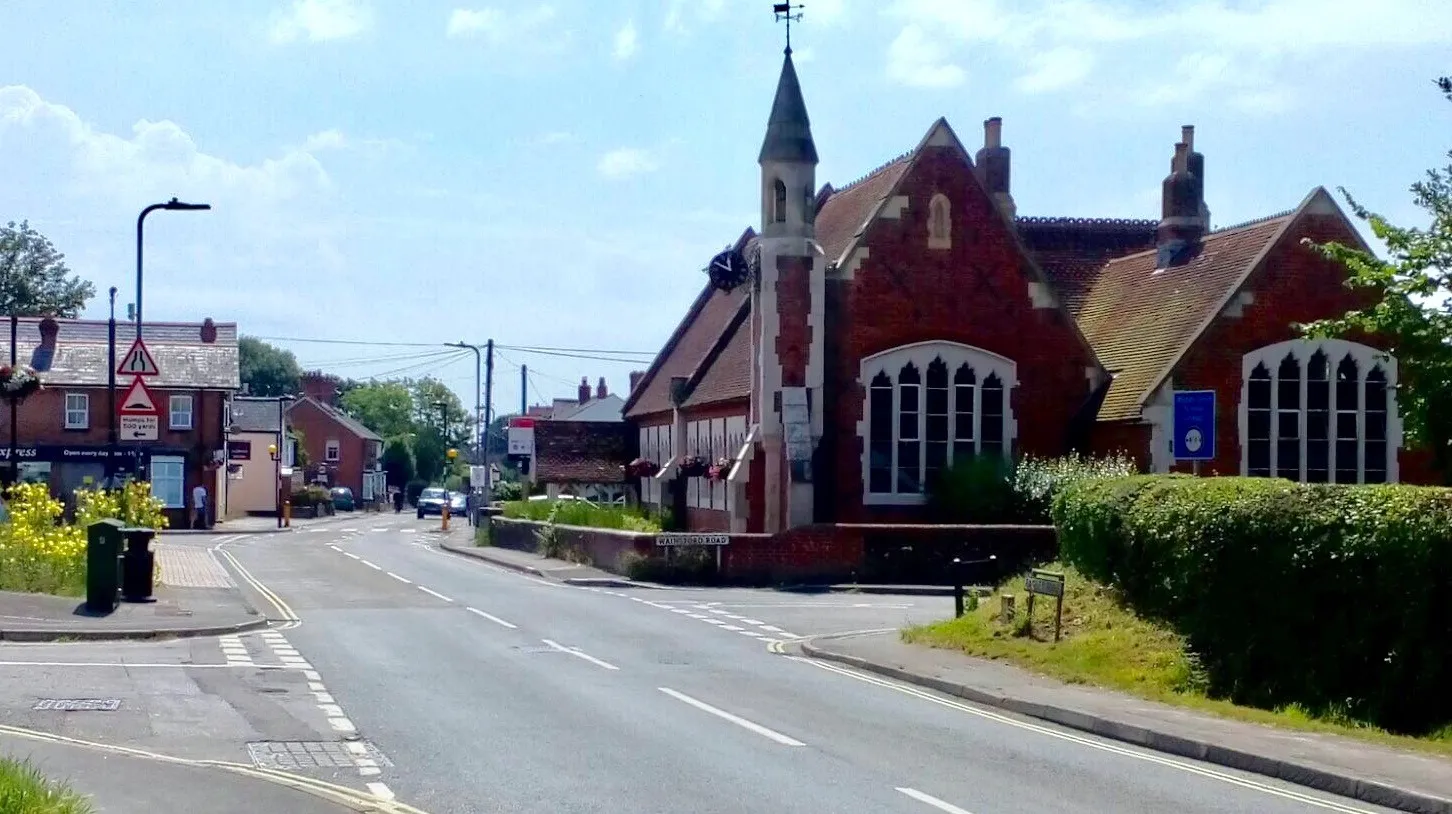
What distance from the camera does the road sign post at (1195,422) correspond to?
18109mm

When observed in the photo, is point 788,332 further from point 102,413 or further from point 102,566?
point 102,413

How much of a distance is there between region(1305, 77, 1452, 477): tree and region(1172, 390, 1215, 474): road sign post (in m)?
4.06

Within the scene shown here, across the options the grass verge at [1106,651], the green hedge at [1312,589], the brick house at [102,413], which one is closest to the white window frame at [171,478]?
the brick house at [102,413]

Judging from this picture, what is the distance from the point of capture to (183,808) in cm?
957

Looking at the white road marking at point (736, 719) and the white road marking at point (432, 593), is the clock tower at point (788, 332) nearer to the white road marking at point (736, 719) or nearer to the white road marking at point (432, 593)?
the white road marking at point (432, 593)

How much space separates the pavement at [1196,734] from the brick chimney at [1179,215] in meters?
24.0

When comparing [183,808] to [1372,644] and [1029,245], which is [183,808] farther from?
[1029,245]

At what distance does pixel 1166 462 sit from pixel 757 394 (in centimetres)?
877

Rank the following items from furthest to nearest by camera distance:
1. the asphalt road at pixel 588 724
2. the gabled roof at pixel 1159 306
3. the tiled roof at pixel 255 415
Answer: the tiled roof at pixel 255 415, the gabled roof at pixel 1159 306, the asphalt road at pixel 588 724

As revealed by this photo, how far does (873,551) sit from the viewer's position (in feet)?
110

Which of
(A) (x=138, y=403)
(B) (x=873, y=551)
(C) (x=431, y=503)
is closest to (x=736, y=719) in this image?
(A) (x=138, y=403)

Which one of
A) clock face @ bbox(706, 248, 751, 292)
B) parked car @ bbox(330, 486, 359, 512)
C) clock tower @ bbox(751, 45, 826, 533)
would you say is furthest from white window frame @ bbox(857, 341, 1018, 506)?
parked car @ bbox(330, 486, 359, 512)

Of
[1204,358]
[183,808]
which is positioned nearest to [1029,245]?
[1204,358]

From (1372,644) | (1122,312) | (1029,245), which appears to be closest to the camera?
(1372,644)
